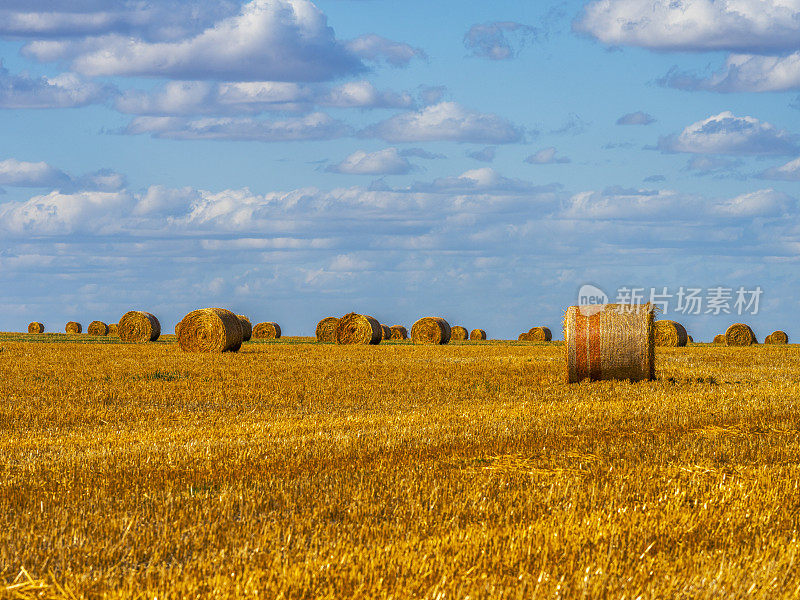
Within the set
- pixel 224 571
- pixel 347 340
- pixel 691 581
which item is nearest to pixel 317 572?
pixel 224 571

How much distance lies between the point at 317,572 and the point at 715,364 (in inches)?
834

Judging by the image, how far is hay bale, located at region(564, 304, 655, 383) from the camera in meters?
16.7

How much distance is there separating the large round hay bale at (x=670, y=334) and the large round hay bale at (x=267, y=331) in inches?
925

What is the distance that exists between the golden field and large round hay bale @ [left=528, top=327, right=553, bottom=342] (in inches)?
1508

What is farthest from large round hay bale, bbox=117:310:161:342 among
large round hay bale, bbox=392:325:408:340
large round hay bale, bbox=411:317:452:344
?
large round hay bale, bbox=392:325:408:340

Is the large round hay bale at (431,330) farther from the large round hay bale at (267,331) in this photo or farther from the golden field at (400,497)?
the golden field at (400,497)

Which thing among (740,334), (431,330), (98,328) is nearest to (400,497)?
(431,330)

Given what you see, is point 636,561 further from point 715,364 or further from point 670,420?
point 715,364

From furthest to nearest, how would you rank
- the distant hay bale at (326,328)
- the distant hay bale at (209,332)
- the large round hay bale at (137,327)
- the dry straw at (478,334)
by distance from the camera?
the dry straw at (478,334), the distant hay bale at (326,328), the large round hay bale at (137,327), the distant hay bale at (209,332)

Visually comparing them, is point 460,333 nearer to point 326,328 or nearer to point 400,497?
point 326,328

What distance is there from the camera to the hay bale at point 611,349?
16.7m

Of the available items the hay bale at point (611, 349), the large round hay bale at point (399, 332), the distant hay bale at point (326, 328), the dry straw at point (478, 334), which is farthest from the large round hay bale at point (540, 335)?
the hay bale at point (611, 349)

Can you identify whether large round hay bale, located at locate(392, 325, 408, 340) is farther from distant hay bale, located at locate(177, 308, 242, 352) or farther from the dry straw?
distant hay bale, located at locate(177, 308, 242, 352)

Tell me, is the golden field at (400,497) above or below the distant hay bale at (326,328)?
below
